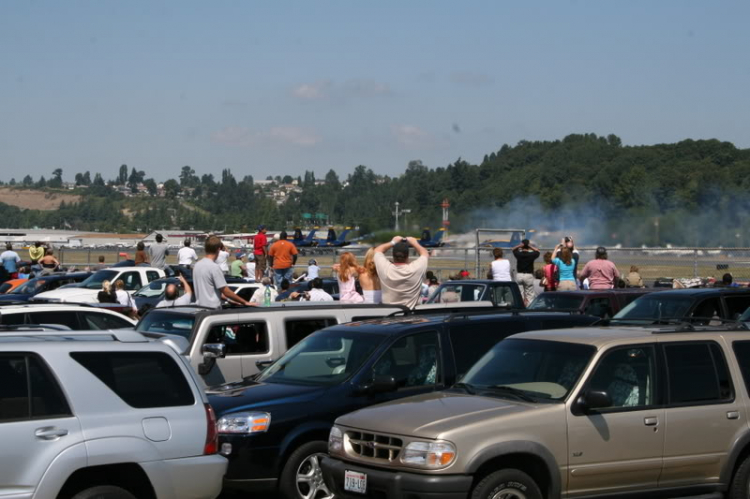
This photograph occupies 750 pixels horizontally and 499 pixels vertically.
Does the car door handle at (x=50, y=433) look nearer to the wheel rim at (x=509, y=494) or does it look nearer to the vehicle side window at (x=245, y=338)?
the wheel rim at (x=509, y=494)

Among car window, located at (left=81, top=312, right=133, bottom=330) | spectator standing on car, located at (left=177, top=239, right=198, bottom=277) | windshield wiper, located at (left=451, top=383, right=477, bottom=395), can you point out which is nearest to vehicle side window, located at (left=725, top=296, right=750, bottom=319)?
windshield wiper, located at (left=451, top=383, right=477, bottom=395)

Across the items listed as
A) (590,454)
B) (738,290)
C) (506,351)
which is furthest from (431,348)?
(738,290)

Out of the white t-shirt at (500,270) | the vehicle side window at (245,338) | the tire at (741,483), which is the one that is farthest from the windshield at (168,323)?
the white t-shirt at (500,270)

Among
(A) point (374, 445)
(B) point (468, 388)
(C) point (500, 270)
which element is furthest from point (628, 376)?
(C) point (500, 270)

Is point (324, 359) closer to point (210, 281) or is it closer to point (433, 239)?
point (210, 281)

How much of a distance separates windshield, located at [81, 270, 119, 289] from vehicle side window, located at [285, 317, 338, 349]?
48.2 ft

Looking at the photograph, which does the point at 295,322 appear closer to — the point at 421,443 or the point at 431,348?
the point at 431,348

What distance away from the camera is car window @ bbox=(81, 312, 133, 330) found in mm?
14703

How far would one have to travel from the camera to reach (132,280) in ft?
84.5

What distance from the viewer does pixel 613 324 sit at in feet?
29.6

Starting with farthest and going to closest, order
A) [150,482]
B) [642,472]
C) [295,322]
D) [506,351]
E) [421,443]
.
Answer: [295,322], [506,351], [642,472], [421,443], [150,482]

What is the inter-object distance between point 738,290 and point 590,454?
24.6 feet

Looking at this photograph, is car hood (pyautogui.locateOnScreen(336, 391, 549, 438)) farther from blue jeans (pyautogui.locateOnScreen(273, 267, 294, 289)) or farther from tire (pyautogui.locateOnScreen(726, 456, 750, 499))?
blue jeans (pyautogui.locateOnScreen(273, 267, 294, 289))

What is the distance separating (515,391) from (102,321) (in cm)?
894
